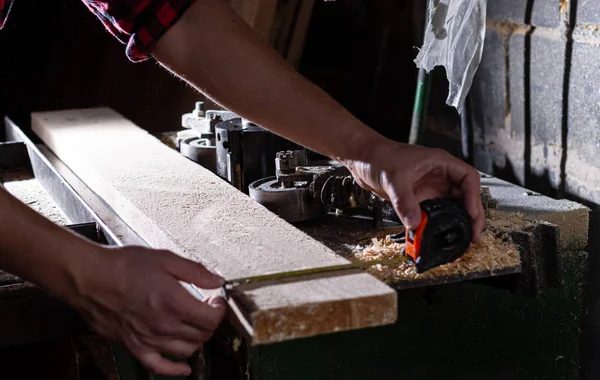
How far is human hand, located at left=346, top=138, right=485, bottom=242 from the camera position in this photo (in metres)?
1.31

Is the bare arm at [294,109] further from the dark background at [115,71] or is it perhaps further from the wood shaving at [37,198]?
the dark background at [115,71]

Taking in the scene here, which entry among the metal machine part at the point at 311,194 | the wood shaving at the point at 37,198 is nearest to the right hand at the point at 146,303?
the metal machine part at the point at 311,194

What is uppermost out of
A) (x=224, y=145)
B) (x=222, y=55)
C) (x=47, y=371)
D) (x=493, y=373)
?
(x=222, y=55)

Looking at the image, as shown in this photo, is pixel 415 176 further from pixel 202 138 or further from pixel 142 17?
pixel 202 138

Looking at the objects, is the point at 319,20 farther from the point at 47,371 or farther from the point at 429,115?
the point at 47,371

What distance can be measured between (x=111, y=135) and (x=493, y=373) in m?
1.22

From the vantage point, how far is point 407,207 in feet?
4.23

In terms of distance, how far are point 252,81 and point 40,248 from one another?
1.73 ft

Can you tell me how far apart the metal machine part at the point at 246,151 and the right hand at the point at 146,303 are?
683 millimetres

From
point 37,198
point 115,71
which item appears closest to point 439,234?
point 37,198

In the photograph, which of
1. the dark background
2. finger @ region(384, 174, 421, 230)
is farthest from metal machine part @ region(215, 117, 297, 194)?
the dark background

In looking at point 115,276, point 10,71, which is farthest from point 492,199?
point 10,71

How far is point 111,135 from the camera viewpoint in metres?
2.25

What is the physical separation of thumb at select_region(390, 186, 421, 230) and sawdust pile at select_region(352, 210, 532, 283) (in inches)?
5.5
